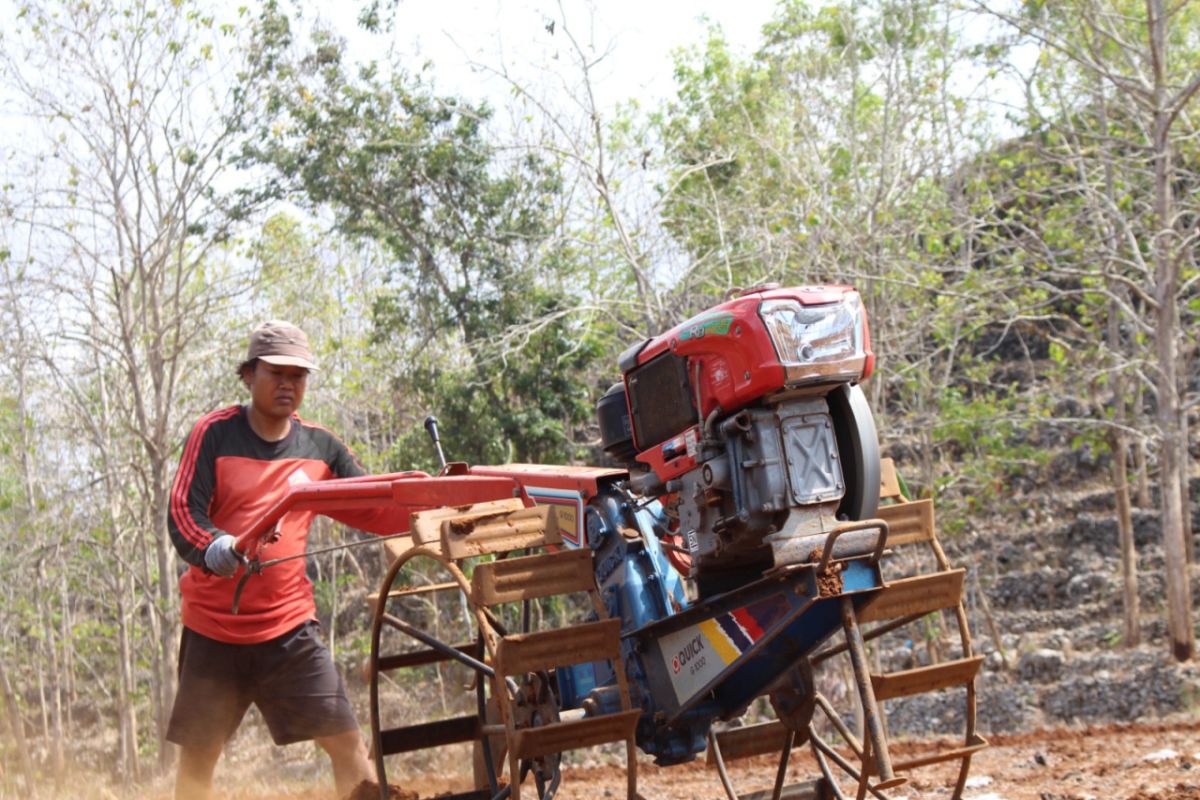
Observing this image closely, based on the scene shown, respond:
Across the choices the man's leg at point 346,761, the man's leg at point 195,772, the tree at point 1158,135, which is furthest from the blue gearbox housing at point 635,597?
the tree at point 1158,135

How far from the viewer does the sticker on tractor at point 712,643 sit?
14.1 ft

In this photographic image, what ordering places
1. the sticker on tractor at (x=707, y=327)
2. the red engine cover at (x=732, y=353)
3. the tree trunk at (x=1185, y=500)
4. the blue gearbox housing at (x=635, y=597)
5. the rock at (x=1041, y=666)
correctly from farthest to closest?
the rock at (x=1041, y=666)
the tree trunk at (x=1185, y=500)
the blue gearbox housing at (x=635, y=597)
the sticker on tractor at (x=707, y=327)
the red engine cover at (x=732, y=353)

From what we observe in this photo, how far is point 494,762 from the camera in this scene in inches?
A: 212

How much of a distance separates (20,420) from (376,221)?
641cm

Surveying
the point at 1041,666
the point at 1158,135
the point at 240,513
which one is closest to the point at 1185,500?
the point at 1041,666

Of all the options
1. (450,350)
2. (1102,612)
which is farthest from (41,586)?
(1102,612)

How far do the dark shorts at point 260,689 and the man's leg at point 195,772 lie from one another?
0.13ft

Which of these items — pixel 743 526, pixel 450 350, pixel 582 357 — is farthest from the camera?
pixel 450 350

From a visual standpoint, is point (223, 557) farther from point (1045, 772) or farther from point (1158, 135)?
point (1158, 135)

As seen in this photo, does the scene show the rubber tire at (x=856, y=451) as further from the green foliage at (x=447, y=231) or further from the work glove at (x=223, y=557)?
the green foliage at (x=447, y=231)

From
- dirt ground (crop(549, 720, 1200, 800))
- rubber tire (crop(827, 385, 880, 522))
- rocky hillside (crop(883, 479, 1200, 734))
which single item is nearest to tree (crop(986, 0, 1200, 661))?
rocky hillside (crop(883, 479, 1200, 734))

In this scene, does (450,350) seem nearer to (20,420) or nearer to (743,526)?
(20,420)

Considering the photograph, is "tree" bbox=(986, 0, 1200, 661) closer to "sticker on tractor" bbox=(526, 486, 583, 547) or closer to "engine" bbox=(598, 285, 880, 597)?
"sticker on tractor" bbox=(526, 486, 583, 547)

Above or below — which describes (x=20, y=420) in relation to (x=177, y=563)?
above
